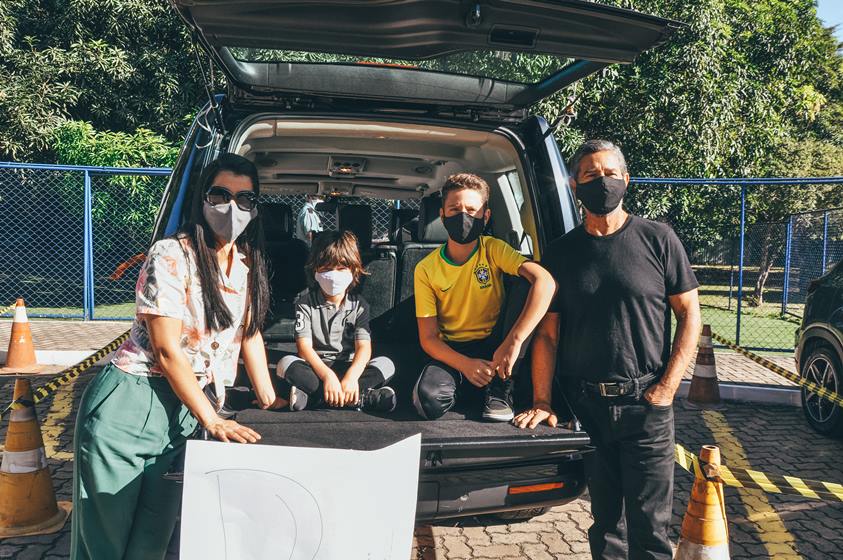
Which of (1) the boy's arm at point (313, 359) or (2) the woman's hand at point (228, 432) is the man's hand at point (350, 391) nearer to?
(1) the boy's arm at point (313, 359)

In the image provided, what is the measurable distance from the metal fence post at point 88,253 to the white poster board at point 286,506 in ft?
27.6

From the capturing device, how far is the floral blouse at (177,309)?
224 centimetres

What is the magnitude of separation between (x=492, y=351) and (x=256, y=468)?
136cm

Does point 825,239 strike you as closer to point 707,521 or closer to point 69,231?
point 707,521

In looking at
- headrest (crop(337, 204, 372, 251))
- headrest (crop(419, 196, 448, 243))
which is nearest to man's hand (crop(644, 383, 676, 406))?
headrest (crop(419, 196, 448, 243))

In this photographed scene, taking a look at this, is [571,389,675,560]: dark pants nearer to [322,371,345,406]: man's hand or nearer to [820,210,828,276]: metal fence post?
[322,371,345,406]: man's hand

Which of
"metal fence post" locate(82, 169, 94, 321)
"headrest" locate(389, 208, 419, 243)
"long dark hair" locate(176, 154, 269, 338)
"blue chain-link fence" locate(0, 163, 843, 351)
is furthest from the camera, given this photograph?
"blue chain-link fence" locate(0, 163, 843, 351)

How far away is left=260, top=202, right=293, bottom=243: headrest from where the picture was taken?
446 centimetres

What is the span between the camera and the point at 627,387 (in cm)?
258

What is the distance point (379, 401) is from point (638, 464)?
116 centimetres

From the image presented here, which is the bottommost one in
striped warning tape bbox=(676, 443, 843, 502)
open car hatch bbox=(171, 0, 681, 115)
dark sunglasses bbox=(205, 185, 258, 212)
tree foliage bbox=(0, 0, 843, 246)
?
striped warning tape bbox=(676, 443, 843, 502)

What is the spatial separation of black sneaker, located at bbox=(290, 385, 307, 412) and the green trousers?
0.67 meters

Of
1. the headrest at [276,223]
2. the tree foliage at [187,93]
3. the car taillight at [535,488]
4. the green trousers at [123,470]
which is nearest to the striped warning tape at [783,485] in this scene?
the car taillight at [535,488]

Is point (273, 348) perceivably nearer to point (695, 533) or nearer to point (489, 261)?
point (489, 261)
